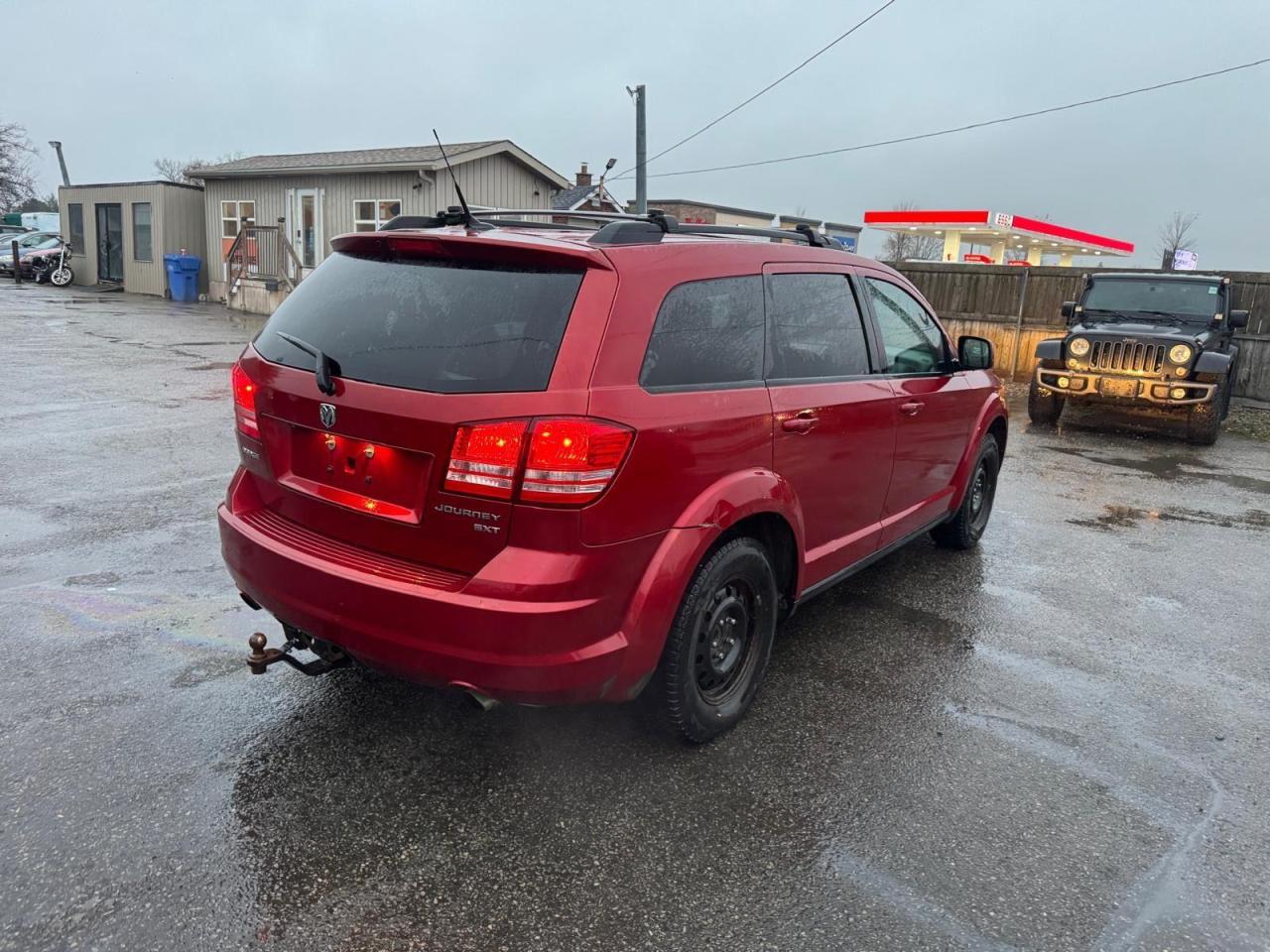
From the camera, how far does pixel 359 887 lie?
7.93ft

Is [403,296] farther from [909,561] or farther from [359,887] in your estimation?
[909,561]

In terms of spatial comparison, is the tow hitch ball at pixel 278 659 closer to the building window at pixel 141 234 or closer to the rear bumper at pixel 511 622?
the rear bumper at pixel 511 622

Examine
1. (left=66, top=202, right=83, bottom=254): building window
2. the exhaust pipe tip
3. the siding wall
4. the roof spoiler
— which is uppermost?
the siding wall

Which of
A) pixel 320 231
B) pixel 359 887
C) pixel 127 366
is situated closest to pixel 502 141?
pixel 320 231

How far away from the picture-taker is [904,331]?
4.44 metres

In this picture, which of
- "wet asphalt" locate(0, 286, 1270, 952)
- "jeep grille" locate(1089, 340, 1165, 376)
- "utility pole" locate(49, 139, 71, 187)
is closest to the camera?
"wet asphalt" locate(0, 286, 1270, 952)

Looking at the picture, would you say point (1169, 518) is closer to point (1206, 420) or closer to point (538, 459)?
point (1206, 420)

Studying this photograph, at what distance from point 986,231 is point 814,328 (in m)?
32.8

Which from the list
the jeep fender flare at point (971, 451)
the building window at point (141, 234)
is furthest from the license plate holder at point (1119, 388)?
the building window at point (141, 234)

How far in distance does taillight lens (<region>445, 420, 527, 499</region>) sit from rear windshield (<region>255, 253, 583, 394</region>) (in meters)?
0.12

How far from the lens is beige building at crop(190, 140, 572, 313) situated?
63.6 feet

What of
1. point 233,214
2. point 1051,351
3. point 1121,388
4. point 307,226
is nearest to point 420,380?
point 1121,388

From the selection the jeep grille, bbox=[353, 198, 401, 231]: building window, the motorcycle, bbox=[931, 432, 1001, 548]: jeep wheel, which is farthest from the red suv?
the motorcycle

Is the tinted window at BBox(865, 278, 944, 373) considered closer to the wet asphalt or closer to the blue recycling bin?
the wet asphalt
